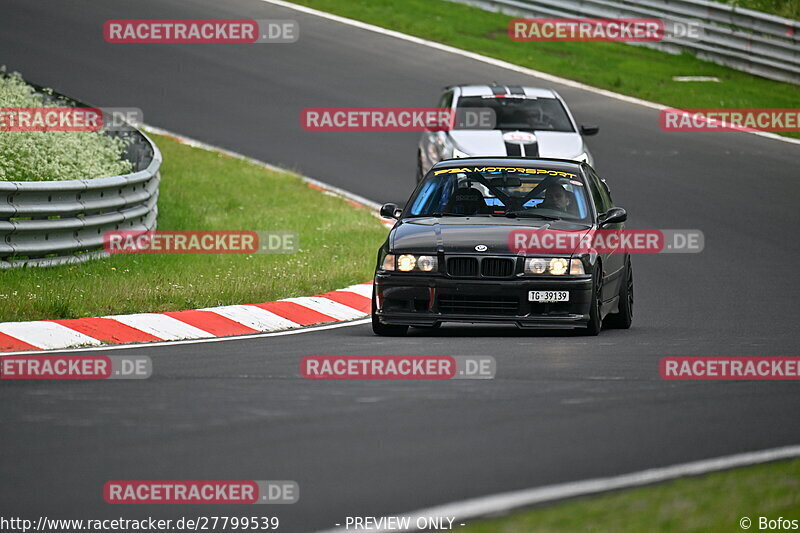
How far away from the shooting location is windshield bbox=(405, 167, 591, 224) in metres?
12.6

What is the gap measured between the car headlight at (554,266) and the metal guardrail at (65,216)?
512 centimetres

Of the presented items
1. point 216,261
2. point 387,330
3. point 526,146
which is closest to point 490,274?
point 387,330

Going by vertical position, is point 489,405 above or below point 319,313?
above

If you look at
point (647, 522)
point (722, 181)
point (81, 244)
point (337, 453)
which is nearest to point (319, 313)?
point (81, 244)

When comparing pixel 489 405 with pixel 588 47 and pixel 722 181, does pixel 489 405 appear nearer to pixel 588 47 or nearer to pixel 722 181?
pixel 722 181

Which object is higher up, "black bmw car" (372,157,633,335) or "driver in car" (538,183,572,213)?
"driver in car" (538,183,572,213)

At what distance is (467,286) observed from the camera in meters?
11.5

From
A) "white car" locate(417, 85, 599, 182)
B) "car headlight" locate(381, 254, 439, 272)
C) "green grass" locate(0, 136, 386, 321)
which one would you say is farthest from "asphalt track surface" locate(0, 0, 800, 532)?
"green grass" locate(0, 136, 386, 321)

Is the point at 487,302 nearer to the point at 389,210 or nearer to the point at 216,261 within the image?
the point at 389,210

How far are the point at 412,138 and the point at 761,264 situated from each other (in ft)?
28.2

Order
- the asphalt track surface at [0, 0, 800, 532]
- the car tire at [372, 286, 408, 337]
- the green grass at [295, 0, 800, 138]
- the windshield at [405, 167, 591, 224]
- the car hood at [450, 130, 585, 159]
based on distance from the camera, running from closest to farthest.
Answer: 1. the asphalt track surface at [0, 0, 800, 532]
2. the car tire at [372, 286, 408, 337]
3. the windshield at [405, 167, 591, 224]
4. the car hood at [450, 130, 585, 159]
5. the green grass at [295, 0, 800, 138]

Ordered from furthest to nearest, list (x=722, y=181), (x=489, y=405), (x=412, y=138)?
(x=412, y=138), (x=722, y=181), (x=489, y=405)

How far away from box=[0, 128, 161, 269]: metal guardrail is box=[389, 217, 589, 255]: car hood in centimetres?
386

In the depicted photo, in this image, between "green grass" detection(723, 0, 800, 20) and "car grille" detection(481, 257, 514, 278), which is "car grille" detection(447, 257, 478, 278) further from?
"green grass" detection(723, 0, 800, 20)
